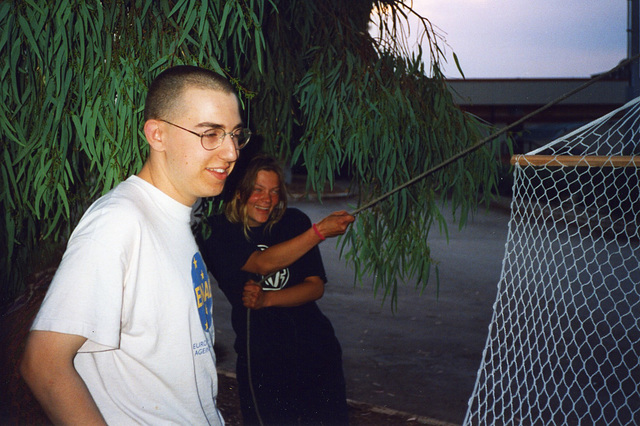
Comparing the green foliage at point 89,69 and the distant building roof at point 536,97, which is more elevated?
the distant building roof at point 536,97

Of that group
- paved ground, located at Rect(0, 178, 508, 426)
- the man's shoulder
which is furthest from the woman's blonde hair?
the man's shoulder

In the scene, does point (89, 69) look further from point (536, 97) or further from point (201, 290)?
point (536, 97)

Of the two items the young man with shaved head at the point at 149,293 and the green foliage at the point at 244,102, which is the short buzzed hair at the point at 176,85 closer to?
the young man with shaved head at the point at 149,293

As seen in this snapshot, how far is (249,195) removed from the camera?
2996mm

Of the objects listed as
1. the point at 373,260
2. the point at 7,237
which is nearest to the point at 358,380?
the point at 373,260

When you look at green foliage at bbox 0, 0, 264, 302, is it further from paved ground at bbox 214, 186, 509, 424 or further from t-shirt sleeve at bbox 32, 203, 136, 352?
paved ground at bbox 214, 186, 509, 424

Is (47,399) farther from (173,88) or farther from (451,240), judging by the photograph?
(451,240)

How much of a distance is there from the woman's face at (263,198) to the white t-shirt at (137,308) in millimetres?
1415

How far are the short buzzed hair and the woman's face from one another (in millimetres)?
1431

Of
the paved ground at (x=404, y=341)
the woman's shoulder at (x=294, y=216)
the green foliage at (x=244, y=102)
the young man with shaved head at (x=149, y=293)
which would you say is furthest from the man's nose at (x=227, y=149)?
the paved ground at (x=404, y=341)

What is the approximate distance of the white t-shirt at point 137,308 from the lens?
128cm

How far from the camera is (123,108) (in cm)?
259

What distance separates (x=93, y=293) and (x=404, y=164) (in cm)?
261

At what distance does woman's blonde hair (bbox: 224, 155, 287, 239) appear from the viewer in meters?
3.02
